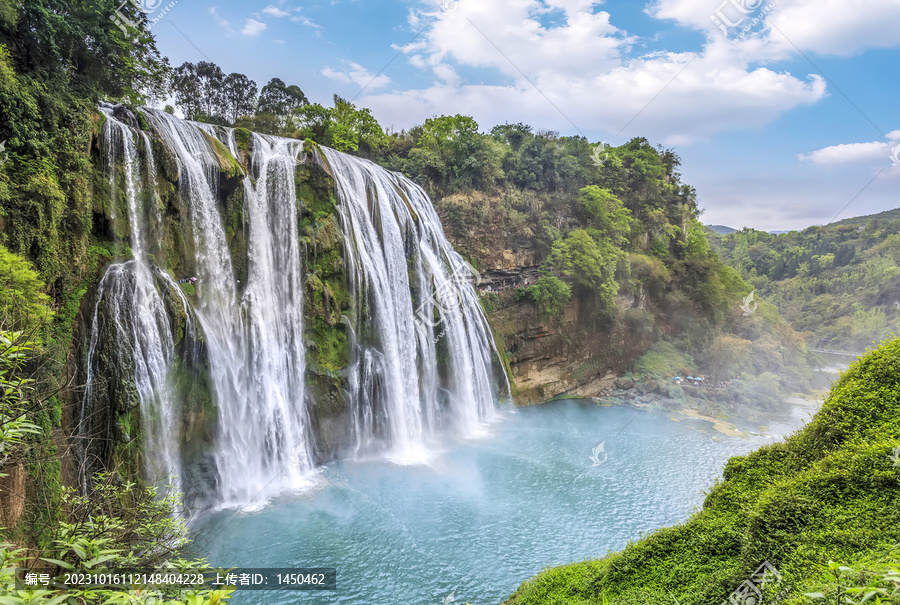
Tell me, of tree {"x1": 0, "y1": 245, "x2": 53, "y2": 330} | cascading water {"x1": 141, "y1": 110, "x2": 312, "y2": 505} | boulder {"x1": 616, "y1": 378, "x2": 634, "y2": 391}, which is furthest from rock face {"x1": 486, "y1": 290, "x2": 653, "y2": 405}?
tree {"x1": 0, "y1": 245, "x2": 53, "y2": 330}

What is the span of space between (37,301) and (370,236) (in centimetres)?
916

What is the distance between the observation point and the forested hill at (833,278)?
1389 inches

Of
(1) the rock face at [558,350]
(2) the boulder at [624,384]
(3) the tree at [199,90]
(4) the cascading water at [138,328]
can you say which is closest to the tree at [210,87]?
(3) the tree at [199,90]

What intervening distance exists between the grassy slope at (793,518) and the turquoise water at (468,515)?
2.77 m

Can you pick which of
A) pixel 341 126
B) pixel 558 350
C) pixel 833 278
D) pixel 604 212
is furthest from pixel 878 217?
pixel 341 126

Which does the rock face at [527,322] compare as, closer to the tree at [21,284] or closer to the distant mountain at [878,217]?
the tree at [21,284]

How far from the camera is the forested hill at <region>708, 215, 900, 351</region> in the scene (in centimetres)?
3528

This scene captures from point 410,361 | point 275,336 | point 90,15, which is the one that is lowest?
point 410,361

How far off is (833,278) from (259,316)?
163ft

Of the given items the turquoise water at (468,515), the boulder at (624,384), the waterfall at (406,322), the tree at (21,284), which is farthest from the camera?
the boulder at (624,384)

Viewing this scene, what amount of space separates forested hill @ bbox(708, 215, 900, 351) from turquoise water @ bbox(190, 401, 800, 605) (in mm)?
29516

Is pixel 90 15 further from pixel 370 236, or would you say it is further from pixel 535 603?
pixel 535 603

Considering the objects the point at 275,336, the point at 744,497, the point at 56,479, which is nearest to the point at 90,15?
the point at 275,336

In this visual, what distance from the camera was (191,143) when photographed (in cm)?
1170
